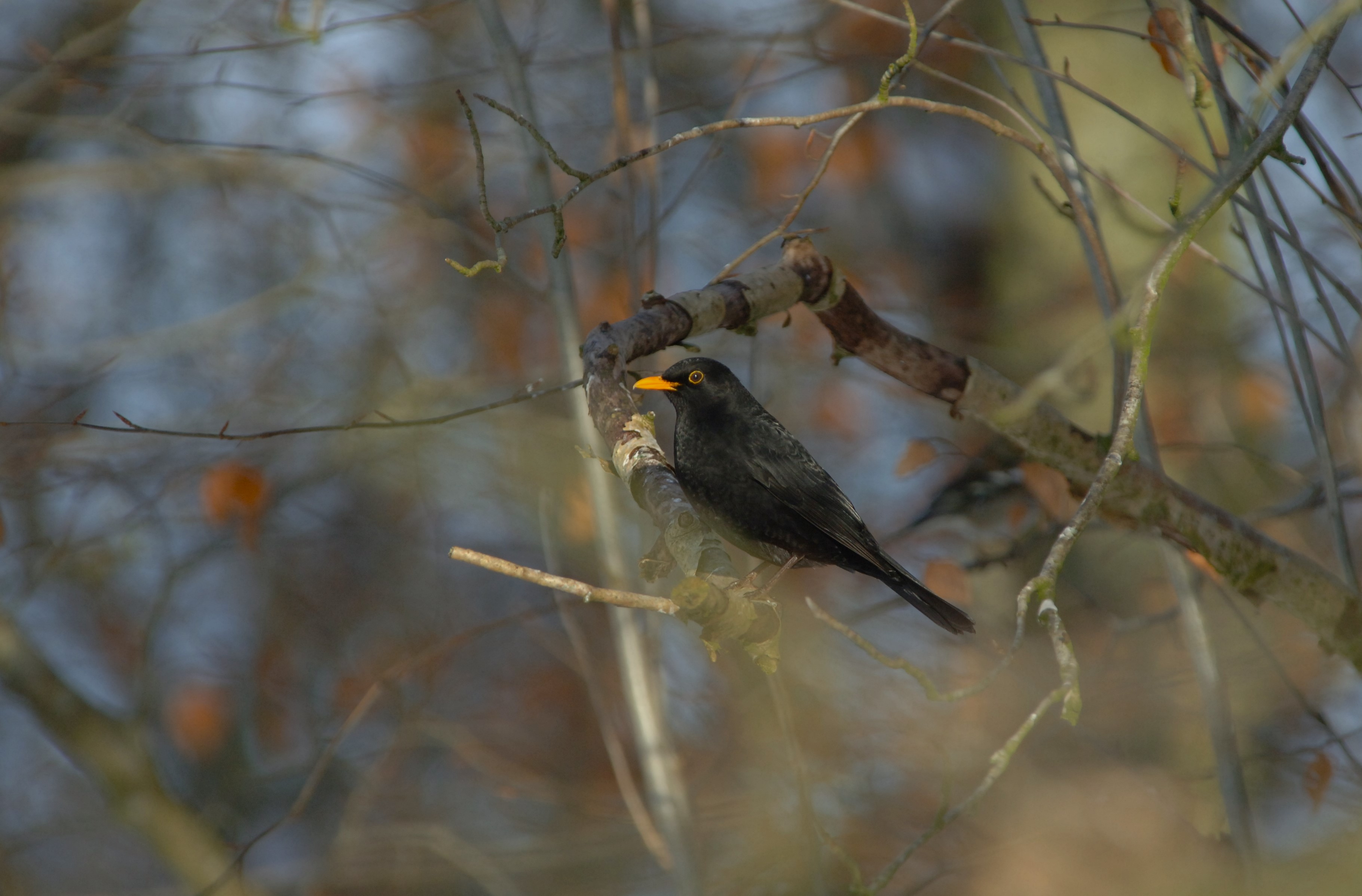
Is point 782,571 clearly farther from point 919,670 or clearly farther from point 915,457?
point 919,670

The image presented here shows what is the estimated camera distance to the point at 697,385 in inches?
143

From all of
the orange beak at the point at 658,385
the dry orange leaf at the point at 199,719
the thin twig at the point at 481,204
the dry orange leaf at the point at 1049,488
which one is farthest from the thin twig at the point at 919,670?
the dry orange leaf at the point at 199,719

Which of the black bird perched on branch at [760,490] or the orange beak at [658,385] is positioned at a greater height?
the orange beak at [658,385]

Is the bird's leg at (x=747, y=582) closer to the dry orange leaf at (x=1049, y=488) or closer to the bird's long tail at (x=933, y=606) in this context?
the bird's long tail at (x=933, y=606)

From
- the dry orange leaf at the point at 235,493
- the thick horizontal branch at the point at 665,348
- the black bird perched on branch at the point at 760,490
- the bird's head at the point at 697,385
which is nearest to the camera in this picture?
the thick horizontal branch at the point at 665,348

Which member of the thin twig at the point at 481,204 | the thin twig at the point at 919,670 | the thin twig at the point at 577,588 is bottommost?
the thin twig at the point at 577,588

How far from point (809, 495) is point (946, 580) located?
5.73 ft

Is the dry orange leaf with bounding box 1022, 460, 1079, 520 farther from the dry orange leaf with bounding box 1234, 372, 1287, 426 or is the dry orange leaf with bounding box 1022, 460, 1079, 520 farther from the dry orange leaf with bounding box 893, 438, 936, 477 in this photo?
the dry orange leaf with bounding box 1234, 372, 1287, 426

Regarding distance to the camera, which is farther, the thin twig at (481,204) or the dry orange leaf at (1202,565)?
the dry orange leaf at (1202,565)

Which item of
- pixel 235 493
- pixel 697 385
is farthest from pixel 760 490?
pixel 235 493

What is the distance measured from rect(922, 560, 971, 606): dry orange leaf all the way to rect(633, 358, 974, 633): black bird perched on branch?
1.31 metres

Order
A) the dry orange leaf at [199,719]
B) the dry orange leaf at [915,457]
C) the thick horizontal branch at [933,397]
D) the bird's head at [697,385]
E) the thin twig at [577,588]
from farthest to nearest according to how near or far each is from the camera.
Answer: the dry orange leaf at [199,719], the dry orange leaf at [915,457], the bird's head at [697,385], the thick horizontal branch at [933,397], the thin twig at [577,588]

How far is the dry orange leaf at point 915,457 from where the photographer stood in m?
4.46

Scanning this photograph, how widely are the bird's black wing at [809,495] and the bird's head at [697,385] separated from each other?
0.18 metres
